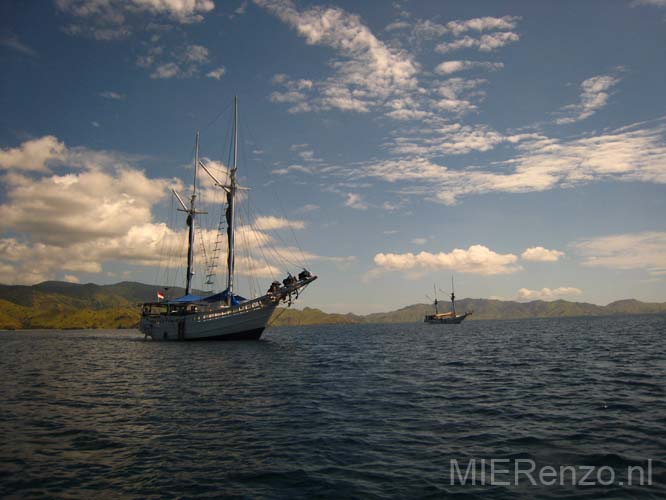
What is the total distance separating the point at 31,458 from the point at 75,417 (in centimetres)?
543

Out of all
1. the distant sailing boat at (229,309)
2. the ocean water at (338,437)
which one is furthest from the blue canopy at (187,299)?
the ocean water at (338,437)

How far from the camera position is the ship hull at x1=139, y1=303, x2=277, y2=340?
6400 cm

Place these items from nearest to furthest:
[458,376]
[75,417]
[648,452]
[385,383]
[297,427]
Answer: [648,452] → [297,427] → [75,417] → [385,383] → [458,376]

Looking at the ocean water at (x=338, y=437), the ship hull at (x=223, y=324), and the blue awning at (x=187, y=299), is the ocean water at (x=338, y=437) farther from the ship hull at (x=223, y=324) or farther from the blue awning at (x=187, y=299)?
the blue awning at (x=187, y=299)

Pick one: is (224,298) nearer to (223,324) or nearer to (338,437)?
(223,324)

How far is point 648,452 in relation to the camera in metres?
11.7

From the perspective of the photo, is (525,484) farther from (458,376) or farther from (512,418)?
(458,376)

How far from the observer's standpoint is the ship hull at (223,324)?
6400 cm

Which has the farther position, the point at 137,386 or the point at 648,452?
the point at 137,386

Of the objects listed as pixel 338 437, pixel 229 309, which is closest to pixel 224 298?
pixel 229 309

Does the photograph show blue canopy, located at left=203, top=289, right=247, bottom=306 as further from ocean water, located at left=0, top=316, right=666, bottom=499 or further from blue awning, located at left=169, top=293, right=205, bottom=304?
ocean water, located at left=0, top=316, right=666, bottom=499

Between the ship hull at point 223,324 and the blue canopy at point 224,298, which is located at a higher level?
the blue canopy at point 224,298

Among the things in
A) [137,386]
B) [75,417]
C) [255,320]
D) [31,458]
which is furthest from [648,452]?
[255,320]

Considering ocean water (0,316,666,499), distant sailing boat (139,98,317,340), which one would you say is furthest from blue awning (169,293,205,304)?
ocean water (0,316,666,499)
